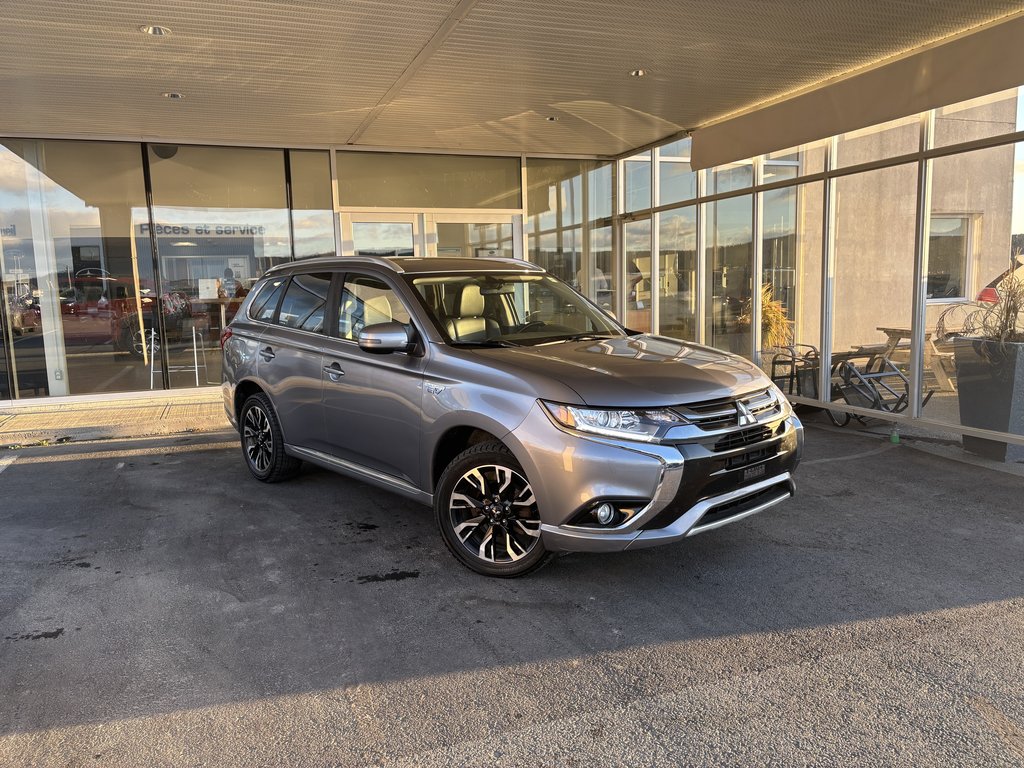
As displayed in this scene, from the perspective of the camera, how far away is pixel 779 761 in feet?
8.52

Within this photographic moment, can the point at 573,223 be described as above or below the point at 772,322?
above

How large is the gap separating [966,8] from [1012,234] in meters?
1.96

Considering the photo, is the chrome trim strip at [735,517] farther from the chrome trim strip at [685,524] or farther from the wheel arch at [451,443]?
Answer: the wheel arch at [451,443]

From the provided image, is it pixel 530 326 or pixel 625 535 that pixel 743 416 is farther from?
pixel 530 326

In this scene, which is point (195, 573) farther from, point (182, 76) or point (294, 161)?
point (294, 161)

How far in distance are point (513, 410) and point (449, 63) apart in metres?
4.31

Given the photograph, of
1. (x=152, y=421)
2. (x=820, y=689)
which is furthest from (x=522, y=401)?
(x=152, y=421)

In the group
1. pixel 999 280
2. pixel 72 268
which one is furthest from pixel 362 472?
pixel 72 268

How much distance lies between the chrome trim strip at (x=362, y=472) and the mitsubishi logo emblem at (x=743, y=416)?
1817mm

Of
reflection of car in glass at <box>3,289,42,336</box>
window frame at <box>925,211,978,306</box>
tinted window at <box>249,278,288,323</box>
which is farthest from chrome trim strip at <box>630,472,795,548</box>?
reflection of car in glass at <box>3,289,42,336</box>

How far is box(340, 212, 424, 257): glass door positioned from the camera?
37.1 ft

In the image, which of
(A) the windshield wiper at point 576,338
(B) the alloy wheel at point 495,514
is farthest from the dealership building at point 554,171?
(B) the alloy wheel at point 495,514

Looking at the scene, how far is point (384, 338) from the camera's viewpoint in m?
4.43

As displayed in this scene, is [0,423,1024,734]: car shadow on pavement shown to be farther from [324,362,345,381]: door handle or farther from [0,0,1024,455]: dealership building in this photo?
[0,0,1024,455]: dealership building
